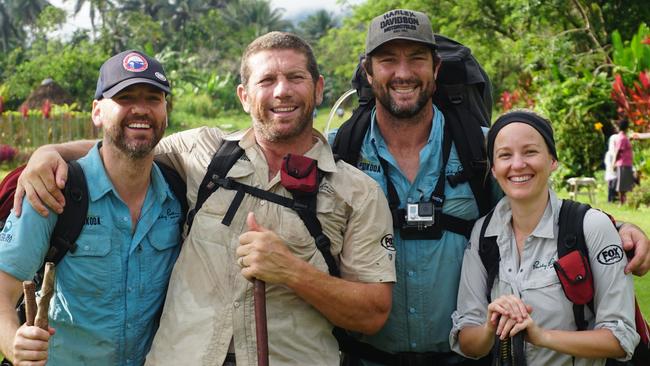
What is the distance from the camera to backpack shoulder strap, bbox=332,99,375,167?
4.12 metres

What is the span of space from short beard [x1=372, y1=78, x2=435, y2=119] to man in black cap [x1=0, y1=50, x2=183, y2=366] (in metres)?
1.09

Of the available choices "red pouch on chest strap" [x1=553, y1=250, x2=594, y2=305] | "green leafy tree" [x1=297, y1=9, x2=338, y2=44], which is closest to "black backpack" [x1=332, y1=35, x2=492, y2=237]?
"red pouch on chest strap" [x1=553, y1=250, x2=594, y2=305]

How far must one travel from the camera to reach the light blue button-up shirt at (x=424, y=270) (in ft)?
12.9

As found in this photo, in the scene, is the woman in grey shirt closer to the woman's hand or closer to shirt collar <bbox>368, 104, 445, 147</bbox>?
the woman's hand

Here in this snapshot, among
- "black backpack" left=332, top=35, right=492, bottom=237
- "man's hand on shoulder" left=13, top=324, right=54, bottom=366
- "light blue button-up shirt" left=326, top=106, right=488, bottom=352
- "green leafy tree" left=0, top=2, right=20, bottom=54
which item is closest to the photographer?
"man's hand on shoulder" left=13, top=324, right=54, bottom=366

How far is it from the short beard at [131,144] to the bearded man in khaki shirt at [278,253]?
243mm

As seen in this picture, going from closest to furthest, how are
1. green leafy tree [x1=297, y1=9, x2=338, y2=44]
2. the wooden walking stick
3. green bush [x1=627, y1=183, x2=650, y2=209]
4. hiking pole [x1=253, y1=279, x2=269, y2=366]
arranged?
the wooden walking stick, hiking pole [x1=253, y1=279, x2=269, y2=366], green bush [x1=627, y1=183, x2=650, y2=209], green leafy tree [x1=297, y1=9, x2=338, y2=44]

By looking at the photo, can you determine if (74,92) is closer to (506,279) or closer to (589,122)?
(589,122)

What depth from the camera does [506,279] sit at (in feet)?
11.8

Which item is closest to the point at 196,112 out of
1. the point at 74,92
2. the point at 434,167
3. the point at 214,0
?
the point at 74,92

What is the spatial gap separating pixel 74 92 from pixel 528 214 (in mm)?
39148

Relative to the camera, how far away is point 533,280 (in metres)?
3.50

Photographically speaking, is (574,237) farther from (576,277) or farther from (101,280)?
(101,280)

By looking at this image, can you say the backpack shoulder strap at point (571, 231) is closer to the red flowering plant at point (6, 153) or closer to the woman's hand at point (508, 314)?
the woman's hand at point (508, 314)
